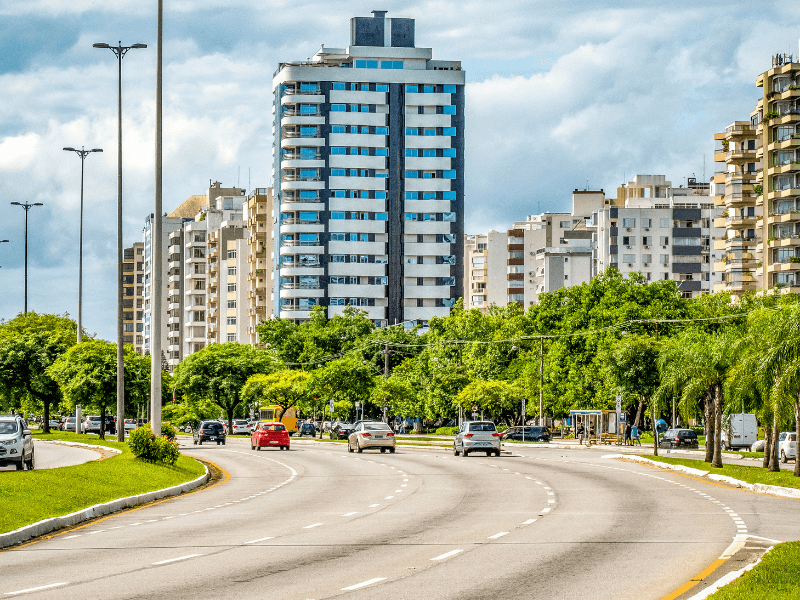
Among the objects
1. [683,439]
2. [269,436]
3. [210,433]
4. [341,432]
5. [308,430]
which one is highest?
[269,436]

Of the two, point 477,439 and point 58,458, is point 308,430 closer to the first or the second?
point 477,439

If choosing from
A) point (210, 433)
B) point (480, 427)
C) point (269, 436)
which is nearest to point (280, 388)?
point (210, 433)

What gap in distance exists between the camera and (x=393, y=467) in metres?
47.0

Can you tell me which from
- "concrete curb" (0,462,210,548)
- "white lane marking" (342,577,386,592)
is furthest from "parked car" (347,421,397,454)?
"white lane marking" (342,577,386,592)

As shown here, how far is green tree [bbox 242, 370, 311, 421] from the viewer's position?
99012 millimetres

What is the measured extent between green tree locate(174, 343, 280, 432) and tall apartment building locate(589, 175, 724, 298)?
205 ft

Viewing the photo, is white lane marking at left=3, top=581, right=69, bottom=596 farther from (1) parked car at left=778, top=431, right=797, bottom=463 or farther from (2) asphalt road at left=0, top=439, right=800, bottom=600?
(1) parked car at left=778, top=431, right=797, bottom=463

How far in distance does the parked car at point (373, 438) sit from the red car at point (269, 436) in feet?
16.0

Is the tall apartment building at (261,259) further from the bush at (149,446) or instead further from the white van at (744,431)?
the bush at (149,446)

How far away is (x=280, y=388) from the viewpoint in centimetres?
10012

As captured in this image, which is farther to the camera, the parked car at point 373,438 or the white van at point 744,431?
the white van at point 744,431

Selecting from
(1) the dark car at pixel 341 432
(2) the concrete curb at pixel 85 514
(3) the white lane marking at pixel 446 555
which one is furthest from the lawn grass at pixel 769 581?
(1) the dark car at pixel 341 432

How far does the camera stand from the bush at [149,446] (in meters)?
38.0

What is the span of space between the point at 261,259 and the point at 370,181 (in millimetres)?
23981
